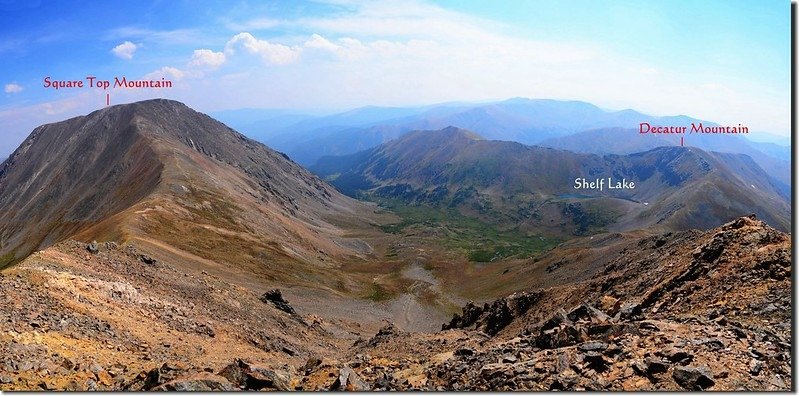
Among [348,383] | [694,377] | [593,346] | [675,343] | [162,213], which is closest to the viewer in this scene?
[694,377]

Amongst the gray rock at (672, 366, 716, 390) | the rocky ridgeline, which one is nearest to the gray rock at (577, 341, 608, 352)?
the rocky ridgeline

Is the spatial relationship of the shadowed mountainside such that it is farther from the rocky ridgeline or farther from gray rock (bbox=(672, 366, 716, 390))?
gray rock (bbox=(672, 366, 716, 390))

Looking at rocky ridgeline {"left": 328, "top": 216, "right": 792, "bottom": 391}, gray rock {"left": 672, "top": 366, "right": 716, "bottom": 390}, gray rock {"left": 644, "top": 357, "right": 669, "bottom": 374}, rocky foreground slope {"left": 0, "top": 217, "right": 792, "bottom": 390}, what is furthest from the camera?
rocky foreground slope {"left": 0, "top": 217, "right": 792, "bottom": 390}

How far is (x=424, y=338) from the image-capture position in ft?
149

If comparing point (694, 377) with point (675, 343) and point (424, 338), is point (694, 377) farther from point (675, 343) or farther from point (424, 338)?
point (424, 338)

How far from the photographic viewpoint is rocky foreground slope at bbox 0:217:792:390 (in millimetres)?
17656

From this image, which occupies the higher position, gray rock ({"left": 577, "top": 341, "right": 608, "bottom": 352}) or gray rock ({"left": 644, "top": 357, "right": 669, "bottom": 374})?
gray rock ({"left": 644, "top": 357, "right": 669, "bottom": 374})

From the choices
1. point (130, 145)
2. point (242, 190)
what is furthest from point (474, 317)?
point (130, 145)

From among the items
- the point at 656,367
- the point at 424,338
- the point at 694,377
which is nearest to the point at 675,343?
the point at 656,367

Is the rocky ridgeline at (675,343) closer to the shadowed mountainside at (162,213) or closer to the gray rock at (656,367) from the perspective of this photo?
the gray rock at (656,367)

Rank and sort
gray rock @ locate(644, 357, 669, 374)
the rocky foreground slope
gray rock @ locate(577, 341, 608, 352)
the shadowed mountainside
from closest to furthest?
gray rock @ locate(644, 357, 669, 374)
the rocky foreground slope
gray rock @ locate(577, 341, 608, 352)
the shadowed mountainside

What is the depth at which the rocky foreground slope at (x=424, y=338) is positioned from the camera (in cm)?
1766

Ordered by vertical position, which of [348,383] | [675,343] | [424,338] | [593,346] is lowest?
[424,338]

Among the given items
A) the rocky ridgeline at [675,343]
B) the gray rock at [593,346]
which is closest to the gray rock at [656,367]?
the rocky ridgeline at [675,343]
